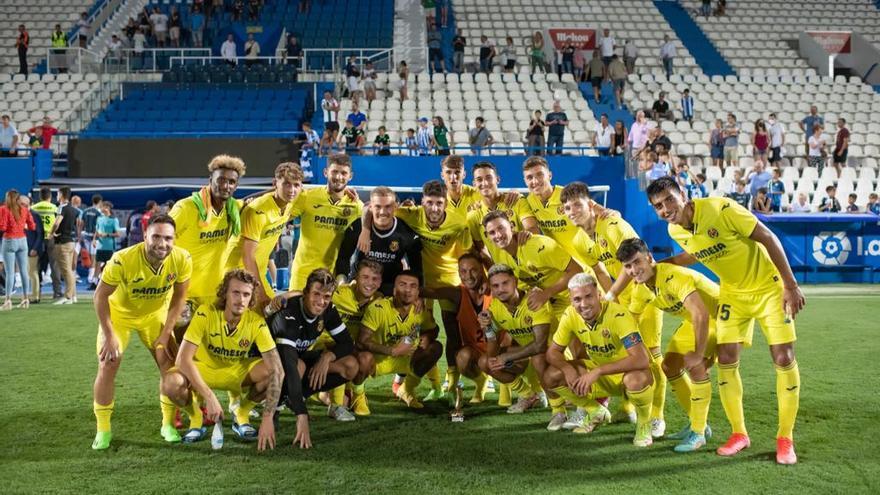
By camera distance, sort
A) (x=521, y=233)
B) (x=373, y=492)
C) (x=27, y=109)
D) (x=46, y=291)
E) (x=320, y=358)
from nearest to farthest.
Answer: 1. (x=373, y=492)
2. (x=320, y=358)
3. (x=521, y=233)
4. (x=46, y=291)
5. (x=27, y=109)

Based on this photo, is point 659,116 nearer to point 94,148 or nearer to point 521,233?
point 94,148

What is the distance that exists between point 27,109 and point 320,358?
65.7 ft

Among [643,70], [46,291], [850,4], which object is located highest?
[850,4]

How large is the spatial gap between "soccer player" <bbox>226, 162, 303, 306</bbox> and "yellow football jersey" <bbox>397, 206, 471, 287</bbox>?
105 cm

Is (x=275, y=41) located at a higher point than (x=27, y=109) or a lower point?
higher

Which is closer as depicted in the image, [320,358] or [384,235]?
[320,358]

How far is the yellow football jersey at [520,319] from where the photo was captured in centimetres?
658

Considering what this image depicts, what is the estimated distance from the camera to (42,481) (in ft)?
16.5

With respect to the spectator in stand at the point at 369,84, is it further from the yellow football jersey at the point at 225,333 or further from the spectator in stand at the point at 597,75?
the yellow football jersey at the point at 225,333

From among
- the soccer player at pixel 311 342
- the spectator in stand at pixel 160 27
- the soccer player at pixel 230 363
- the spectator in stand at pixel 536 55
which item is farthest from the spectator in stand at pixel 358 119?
the soccer player at pixel 230 363

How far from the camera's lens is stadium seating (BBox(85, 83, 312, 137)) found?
70.1 feet

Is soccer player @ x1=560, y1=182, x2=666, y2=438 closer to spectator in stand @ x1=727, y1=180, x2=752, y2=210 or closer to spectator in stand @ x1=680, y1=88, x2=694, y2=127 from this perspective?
spectator in stand @ x1=727, y1=180, x2=752, y2=210

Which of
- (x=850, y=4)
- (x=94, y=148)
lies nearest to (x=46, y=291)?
(x=94, y=148)

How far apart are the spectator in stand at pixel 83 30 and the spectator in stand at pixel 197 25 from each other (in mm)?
3247
